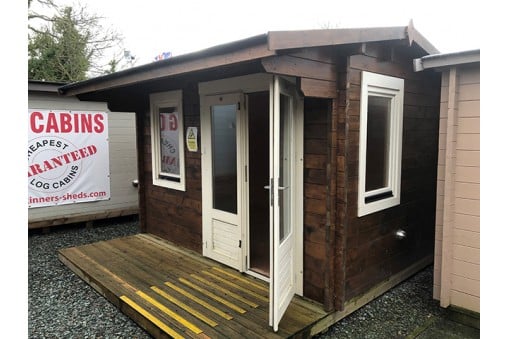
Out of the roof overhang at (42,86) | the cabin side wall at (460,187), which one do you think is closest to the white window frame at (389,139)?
the cabin side wall at (460,187)

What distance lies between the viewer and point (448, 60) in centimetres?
293

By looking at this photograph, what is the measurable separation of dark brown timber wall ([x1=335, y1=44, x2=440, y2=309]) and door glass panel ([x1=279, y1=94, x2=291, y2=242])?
40 cm

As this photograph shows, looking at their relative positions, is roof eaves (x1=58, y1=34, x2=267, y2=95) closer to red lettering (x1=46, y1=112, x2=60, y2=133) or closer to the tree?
red lettering (x1=46, y1=112, x2=60, y2=133)

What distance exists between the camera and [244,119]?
352cm

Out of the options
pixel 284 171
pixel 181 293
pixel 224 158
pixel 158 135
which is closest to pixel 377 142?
pixel 284 171

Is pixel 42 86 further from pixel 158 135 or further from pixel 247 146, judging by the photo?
pixel 247 146

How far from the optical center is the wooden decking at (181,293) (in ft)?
8.99

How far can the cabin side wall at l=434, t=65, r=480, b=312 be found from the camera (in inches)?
116

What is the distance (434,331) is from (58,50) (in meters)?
11.6

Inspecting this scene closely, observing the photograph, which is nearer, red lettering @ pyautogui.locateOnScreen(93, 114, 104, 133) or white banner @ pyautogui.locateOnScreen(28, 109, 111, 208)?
white banner @ pyautogui.locateOnScreen(28, 109, 111, 208)

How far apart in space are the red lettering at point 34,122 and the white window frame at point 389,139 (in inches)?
190

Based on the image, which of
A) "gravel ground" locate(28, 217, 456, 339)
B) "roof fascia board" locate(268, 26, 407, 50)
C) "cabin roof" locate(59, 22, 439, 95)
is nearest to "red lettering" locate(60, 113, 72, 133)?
"gravel ground" locate(28, 217, 456, 339)

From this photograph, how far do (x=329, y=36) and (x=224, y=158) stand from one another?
1.82 metres
